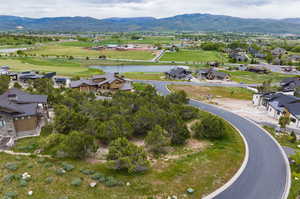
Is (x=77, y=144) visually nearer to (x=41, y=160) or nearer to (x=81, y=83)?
(x=41, y=160)

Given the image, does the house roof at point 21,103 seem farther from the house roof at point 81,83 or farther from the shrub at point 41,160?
the house roof at point 81,83

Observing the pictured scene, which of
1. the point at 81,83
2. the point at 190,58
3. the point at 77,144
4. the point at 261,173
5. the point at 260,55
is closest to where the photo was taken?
the point at 261,173

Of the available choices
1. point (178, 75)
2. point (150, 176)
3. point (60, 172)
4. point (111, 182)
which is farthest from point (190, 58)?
point (60, 172)

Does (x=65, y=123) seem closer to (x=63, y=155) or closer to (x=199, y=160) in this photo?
(x=63, y=155)

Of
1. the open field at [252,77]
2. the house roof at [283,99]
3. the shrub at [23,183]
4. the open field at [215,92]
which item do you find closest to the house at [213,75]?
the open field at [252,77]

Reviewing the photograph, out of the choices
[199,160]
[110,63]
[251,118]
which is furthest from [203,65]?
[199,160]
